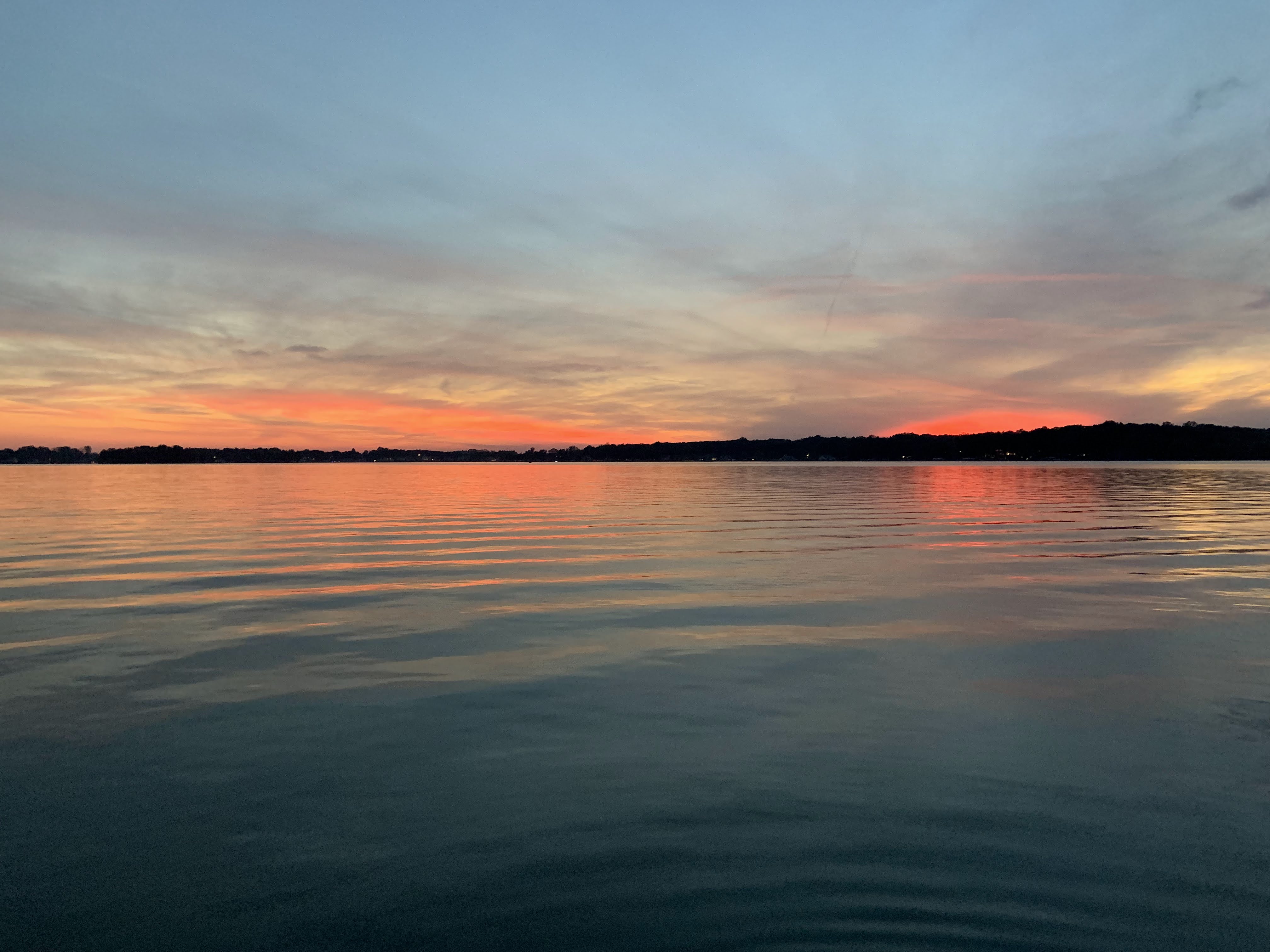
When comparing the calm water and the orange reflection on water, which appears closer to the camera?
the calm water

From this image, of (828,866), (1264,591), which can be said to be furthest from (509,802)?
(1264,591)

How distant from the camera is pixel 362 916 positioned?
6.00m

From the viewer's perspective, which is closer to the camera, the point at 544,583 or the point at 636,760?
the point at 636,760

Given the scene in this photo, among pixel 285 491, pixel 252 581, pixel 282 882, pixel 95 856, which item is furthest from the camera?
pixel 285 491

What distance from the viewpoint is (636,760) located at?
29.9ft

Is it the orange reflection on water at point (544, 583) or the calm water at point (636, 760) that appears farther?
the orange reflection on water at point (544, 583)

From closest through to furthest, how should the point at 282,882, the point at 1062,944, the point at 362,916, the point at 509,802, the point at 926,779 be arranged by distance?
the point at 1062,944 → the point at 362,916 → the point at 282,882 → the point at 509,802 → the point at 926,779

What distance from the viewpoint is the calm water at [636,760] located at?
6.05 m

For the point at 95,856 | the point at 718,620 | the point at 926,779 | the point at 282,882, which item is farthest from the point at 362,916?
the point at 718,620

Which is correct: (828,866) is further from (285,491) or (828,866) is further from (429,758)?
(285,491)

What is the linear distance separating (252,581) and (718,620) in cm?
1362

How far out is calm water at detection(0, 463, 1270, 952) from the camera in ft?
19.8

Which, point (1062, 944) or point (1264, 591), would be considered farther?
point (1264, 591)

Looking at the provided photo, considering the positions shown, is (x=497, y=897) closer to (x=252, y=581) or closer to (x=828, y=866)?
(x=828, y=866)
